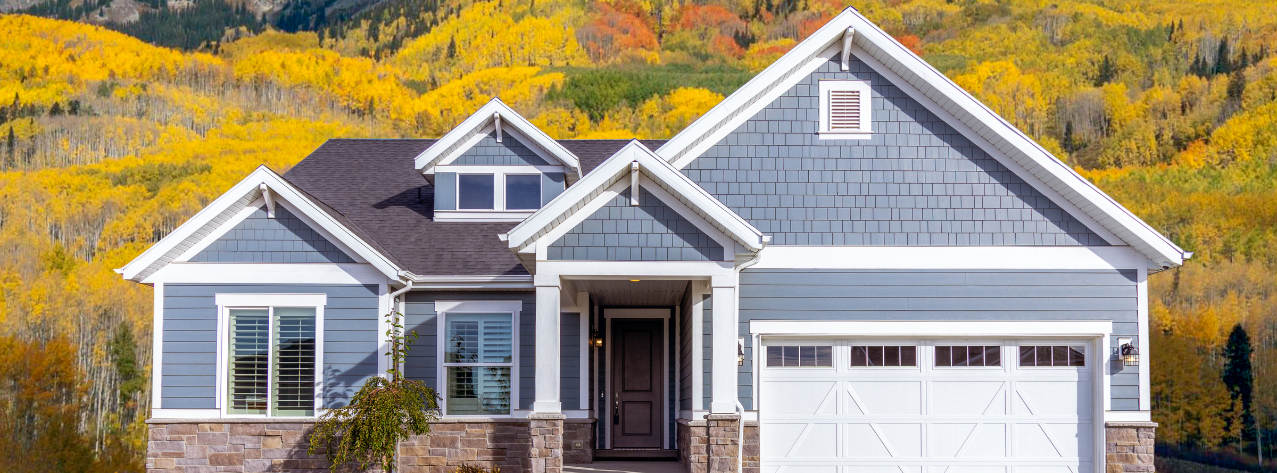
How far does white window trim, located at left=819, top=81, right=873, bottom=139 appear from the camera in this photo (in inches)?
541

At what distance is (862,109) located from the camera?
45.1ft

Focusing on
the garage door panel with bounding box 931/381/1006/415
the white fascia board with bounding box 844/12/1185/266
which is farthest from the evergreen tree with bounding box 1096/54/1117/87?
the garage door panel with bounding box 931/381/1006/415

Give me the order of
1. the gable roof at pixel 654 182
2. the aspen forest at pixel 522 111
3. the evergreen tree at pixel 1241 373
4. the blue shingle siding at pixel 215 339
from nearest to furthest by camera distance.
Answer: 1. the gable roof at pixel 654 182
2. the blue shingle siding at pixel 215 339
3. the evergreen tree at pixel 1241 373
4. the aspen forest at pixel 522 111

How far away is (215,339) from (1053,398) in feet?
33.1

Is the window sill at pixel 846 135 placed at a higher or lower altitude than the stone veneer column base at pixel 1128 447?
higher

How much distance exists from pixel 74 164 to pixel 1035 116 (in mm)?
54954

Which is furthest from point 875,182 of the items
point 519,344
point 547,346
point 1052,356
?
point 519,344

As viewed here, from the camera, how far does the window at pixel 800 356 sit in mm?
13727

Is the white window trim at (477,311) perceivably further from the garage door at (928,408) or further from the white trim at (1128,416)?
the white trim at (1128,416)

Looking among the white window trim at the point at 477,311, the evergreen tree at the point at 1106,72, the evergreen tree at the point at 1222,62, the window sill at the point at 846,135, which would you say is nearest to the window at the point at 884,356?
the window sill at the point at 846,135

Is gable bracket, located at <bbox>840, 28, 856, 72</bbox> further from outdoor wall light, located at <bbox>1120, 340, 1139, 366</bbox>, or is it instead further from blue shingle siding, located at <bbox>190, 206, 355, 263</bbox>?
blue shingle siding, located at <bbox>190, 206, 355, 263</bbox>

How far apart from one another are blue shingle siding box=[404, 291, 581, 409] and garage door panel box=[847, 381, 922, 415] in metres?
3.62

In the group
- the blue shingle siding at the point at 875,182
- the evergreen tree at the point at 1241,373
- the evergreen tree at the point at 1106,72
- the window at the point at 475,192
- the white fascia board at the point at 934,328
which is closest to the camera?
the white fascia board at the point at 934,328

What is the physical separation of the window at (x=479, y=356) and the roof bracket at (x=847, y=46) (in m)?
5.12
